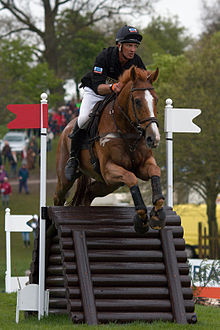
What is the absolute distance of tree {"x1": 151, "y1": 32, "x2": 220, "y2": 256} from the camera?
25.4m

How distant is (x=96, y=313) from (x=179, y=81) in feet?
69.0

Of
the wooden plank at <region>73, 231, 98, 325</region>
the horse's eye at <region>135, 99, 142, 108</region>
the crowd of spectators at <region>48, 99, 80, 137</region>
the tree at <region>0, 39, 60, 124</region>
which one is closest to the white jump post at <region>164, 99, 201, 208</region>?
the horse's eye at <region>135, 99, 142, 108</region>

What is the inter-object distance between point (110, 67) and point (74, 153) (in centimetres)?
123

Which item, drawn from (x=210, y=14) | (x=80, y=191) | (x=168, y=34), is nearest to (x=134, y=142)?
(x=80, y=191)

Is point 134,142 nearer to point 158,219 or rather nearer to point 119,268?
point 158,219

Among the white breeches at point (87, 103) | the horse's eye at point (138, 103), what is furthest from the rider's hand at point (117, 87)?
the white breeches at point (87, 103)

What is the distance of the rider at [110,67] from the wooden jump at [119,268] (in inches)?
48.3

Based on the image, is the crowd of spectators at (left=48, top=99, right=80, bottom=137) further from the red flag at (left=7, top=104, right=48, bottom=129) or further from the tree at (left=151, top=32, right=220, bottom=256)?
the red flag at (left=7, top=104, right=48, bottom=129)

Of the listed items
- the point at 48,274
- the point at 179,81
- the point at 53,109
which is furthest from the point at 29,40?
the point at 48,274

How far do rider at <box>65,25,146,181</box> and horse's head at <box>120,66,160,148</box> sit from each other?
240 millimetres

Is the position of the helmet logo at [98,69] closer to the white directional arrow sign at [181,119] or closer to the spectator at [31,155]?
the white directional arrow sign at [181,119]

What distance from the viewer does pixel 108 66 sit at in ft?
25.2

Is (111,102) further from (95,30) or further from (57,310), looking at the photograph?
(95,30)

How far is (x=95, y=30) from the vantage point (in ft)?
155
